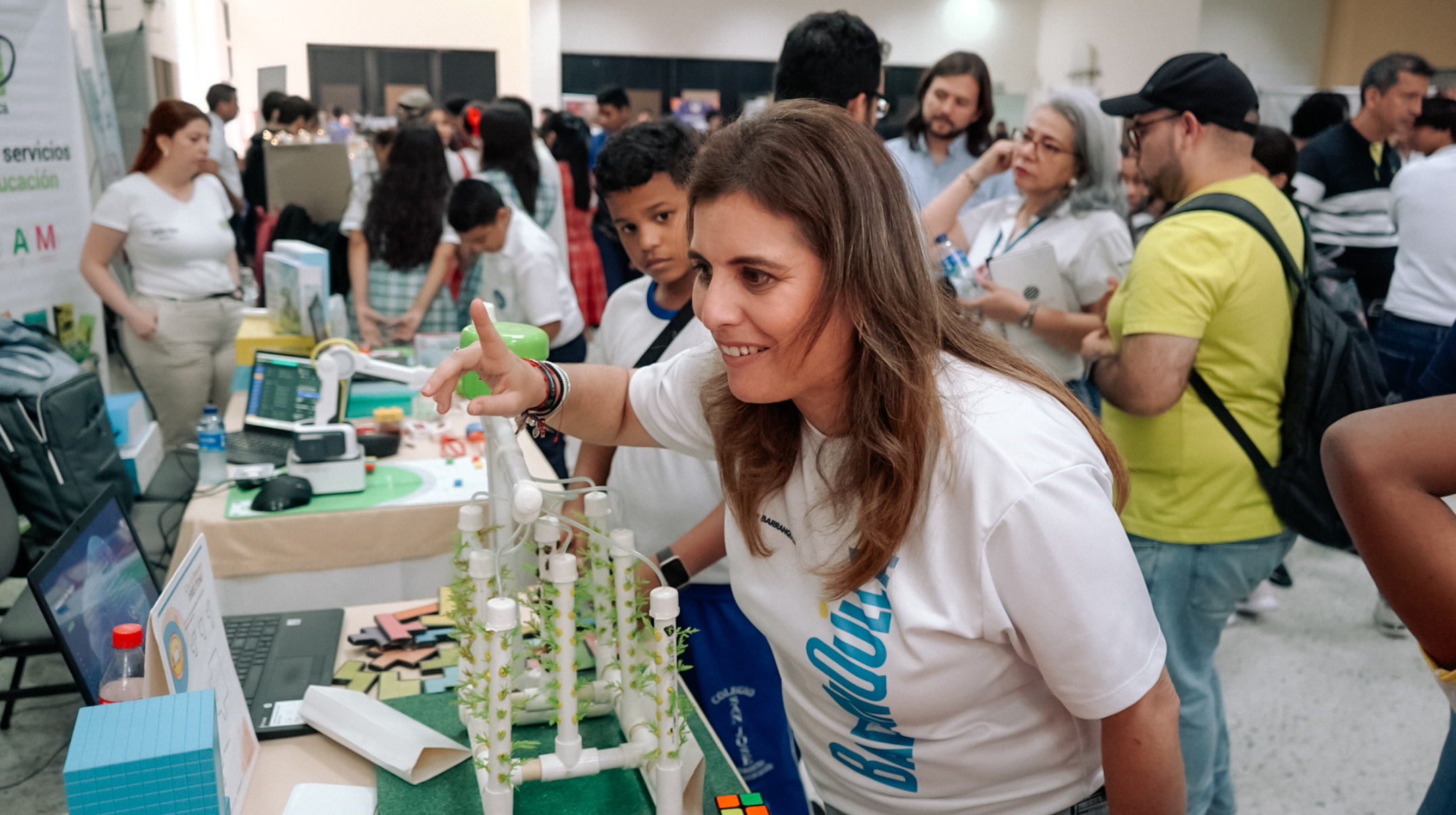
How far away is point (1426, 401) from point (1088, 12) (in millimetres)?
12207

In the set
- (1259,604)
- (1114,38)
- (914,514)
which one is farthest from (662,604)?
(1114,38)

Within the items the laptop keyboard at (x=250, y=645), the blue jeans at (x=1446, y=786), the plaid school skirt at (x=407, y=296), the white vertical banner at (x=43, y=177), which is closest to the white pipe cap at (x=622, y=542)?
the laptop keyboard at (x=250, y=645)

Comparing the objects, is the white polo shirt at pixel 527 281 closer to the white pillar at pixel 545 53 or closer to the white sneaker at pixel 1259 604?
the white sneaker at pixel 1259 604

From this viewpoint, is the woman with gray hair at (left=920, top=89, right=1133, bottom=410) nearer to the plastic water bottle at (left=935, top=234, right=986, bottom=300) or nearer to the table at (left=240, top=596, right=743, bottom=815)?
the plastic water bottle at (left=935, top=234, right=986, bottom=300)

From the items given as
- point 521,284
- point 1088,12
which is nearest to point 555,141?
point 521,284

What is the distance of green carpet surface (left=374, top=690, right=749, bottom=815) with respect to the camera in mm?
1214

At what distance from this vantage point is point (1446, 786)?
1.04m

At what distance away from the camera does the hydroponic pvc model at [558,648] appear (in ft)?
3.58

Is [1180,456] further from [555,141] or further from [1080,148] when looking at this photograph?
[555,141]

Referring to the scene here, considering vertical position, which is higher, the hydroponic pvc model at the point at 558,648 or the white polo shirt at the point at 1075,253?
the white polo shirt at the point at 1075,253

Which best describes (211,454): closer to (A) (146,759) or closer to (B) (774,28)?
(A) (146,759)

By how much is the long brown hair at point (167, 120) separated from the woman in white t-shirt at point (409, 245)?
675 millimetres

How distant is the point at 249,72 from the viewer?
5.22 metres

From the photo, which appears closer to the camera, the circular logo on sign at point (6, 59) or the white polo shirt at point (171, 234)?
the circular logo on sign at point (6, 59)
